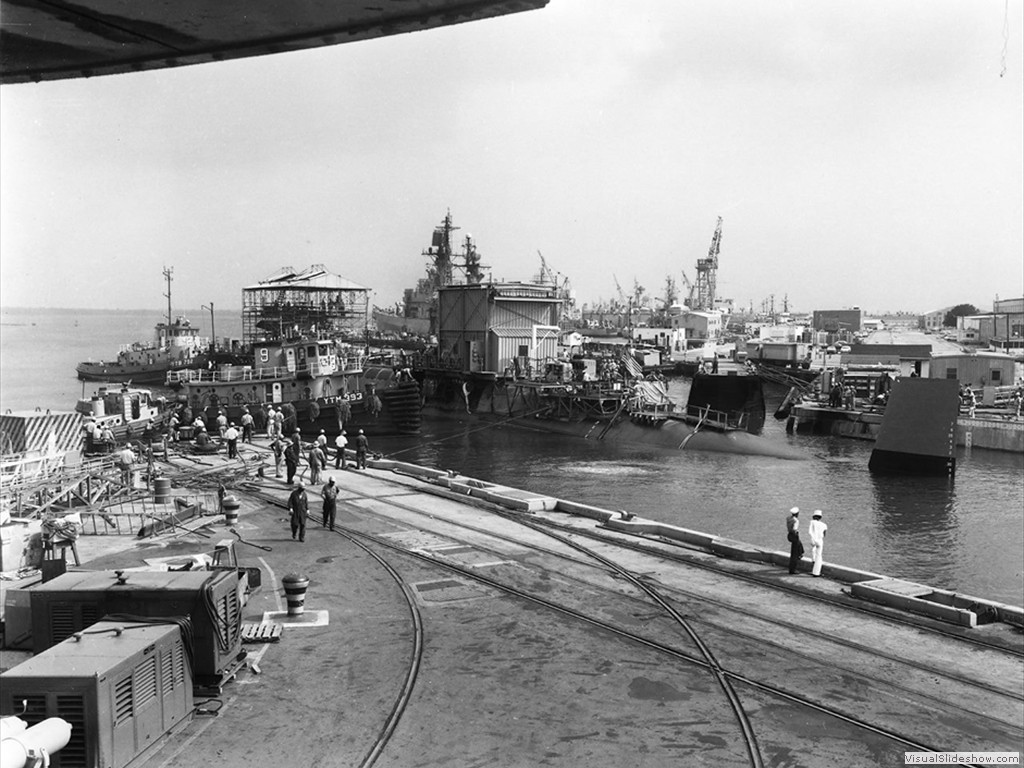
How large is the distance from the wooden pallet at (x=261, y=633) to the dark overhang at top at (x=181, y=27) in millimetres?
7341

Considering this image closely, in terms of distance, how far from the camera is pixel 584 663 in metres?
10.8

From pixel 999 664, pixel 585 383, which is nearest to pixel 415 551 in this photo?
pixel 999 664

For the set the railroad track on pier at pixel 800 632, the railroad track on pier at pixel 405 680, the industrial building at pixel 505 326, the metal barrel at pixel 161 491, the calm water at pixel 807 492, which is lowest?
the calm water at pixel 807 492

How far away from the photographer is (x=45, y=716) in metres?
6.92

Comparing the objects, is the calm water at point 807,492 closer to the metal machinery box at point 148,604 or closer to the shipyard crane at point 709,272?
the metal machinery box at point 148,604

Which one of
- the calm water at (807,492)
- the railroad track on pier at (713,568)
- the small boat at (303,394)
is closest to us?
the railroad track on pier at (713,568)

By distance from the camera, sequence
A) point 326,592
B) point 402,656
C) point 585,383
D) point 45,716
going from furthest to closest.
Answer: point 585,383 < point 326,592 < point 402,656 < point 45,716

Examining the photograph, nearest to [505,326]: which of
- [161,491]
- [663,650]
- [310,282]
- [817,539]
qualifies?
[310,282]

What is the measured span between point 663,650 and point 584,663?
1227 mm

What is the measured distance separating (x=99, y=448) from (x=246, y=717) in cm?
2679

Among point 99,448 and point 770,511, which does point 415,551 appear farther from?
point 99,448

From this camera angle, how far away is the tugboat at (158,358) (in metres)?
79.9

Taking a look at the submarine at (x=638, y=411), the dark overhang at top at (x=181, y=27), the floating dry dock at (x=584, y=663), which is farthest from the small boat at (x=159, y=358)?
the dark overhang at top at (x=181, y=27)

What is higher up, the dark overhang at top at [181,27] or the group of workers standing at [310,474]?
the dark overhang at top at [181,27]
